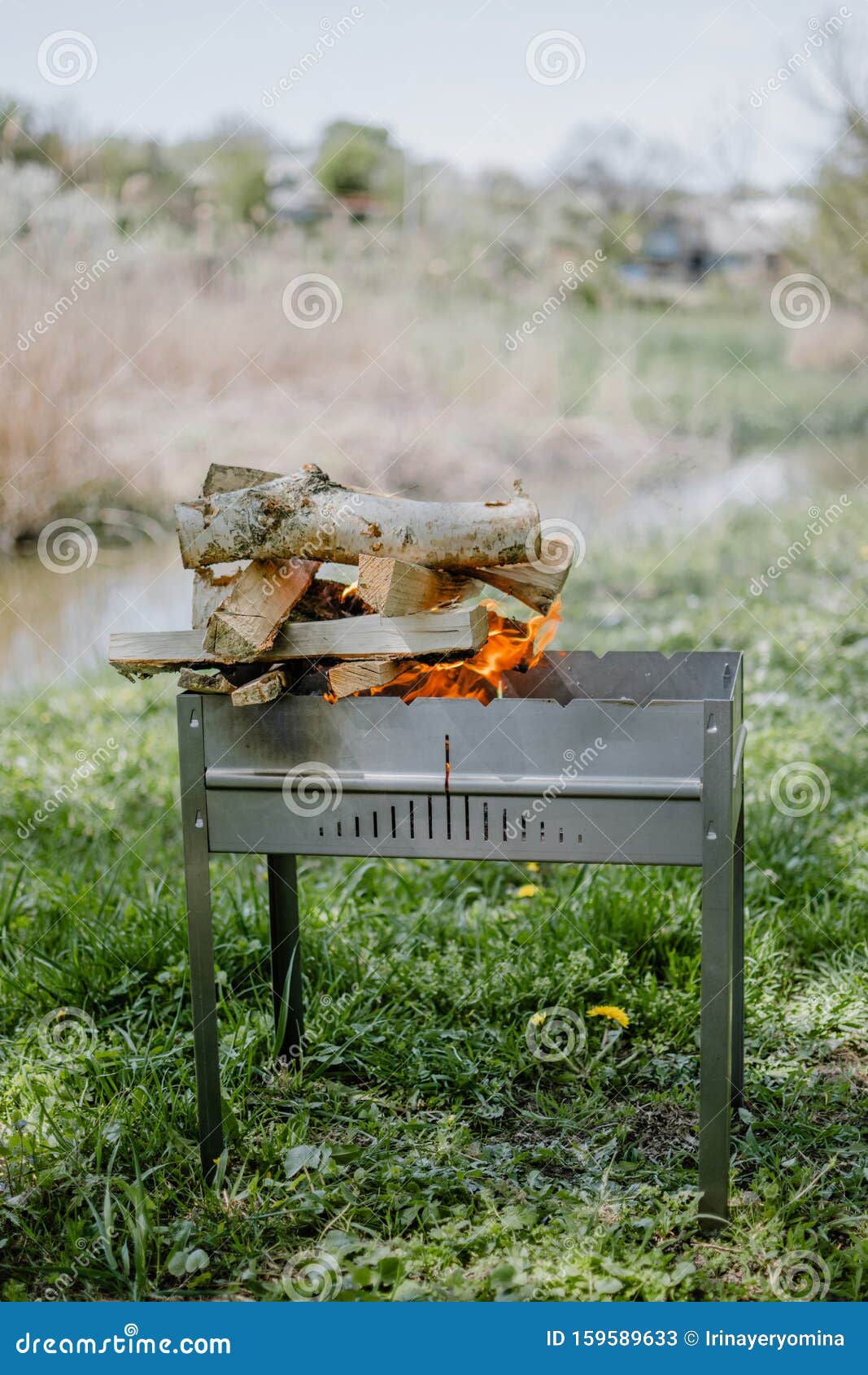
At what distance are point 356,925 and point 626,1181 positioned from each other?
1044 mm

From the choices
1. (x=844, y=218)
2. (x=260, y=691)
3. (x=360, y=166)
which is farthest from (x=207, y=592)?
(x=360, y=166)

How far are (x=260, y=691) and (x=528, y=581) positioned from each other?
1.82 feet

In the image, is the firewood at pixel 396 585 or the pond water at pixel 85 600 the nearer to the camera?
the firewood at pixel 396 585

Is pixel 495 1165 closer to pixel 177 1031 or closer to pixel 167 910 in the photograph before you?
pixel 177 1031

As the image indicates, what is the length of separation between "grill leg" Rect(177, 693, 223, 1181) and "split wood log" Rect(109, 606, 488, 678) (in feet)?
0.29

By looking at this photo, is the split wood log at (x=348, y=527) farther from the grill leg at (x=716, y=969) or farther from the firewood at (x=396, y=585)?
the grill leg at (x=716, y=969)

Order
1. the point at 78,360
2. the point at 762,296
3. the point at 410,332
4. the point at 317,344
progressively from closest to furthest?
the point at 78,360 → the point at 317,344 → the point at 410,332 → the point at 762,296

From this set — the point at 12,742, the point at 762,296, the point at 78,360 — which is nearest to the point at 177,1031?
the point at 12,742

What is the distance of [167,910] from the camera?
2871mm

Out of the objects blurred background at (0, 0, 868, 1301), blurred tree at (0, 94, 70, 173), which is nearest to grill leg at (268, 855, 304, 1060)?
blurred background at (0, 0, 868, 1301)

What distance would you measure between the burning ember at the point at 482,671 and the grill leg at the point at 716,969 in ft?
1.46

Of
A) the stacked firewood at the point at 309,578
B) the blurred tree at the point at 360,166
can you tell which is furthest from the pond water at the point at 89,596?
the blurred tree at the point at 360,166

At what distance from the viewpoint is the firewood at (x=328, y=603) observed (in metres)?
2.12

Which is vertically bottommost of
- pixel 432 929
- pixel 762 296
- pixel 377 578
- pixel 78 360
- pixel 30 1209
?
pixel 30 1209
